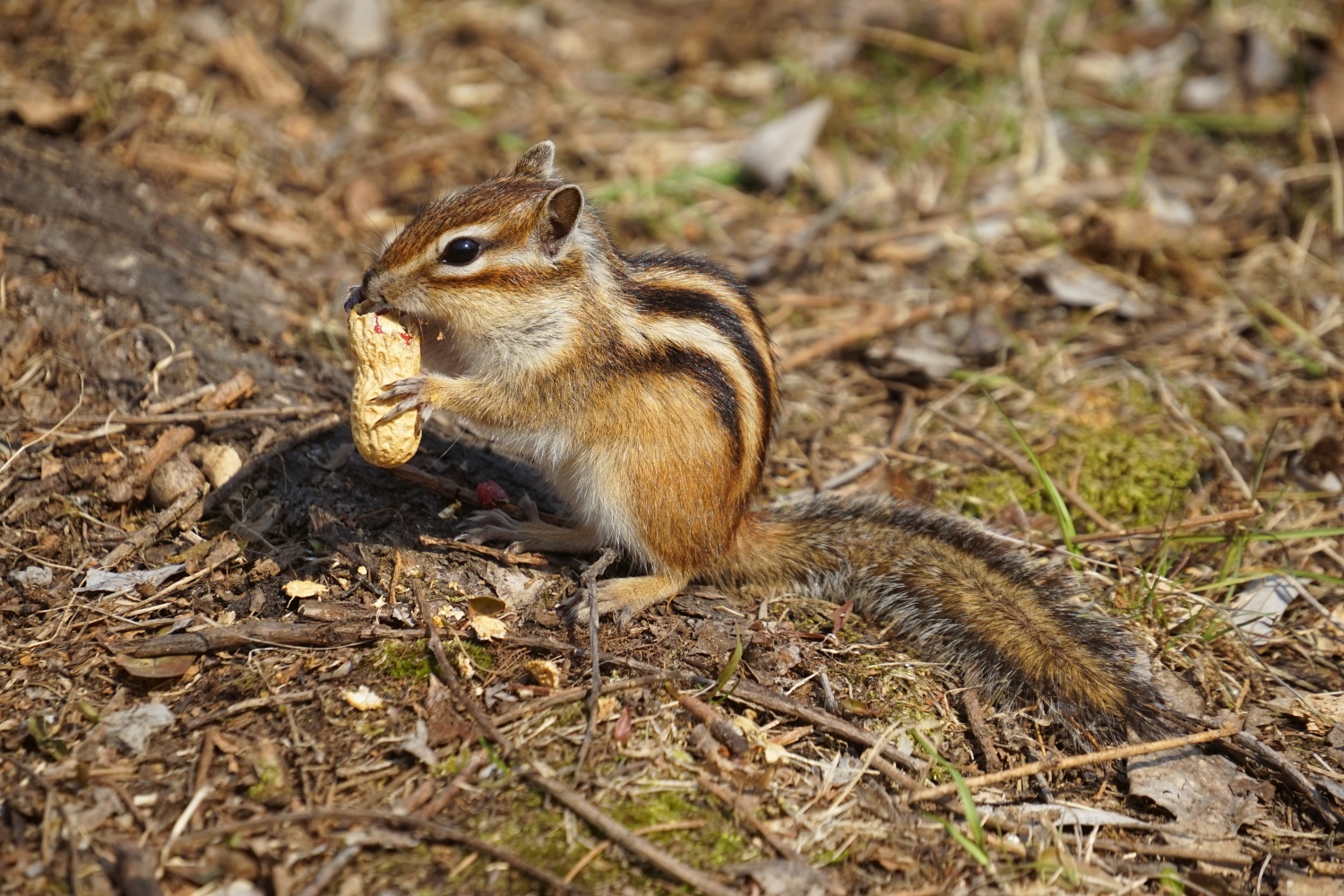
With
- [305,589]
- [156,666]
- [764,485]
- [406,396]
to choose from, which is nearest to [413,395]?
[406,396]

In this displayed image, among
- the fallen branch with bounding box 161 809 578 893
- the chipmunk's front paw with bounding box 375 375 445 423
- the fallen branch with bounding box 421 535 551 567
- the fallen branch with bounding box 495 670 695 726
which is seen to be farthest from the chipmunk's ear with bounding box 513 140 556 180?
the fallen branch with bounding box 161 809 578 893

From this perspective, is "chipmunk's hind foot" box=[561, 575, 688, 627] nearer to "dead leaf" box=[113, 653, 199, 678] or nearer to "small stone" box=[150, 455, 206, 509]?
"dead leaf" box=[113, 653, 199, 678]

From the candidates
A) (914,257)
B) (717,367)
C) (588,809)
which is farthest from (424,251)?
(914,257)

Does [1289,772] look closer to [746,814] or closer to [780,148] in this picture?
[746,814]

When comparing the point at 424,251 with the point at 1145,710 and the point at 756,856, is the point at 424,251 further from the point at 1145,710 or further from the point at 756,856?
the point at 1145,710

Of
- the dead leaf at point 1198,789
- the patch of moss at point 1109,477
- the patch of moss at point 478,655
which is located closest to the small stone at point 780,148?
the patch of moss at point 1109,477
